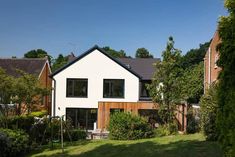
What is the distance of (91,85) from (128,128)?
19436 mm

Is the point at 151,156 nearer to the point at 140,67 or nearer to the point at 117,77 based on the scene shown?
the point at 117,77

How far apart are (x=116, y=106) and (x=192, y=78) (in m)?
35.1

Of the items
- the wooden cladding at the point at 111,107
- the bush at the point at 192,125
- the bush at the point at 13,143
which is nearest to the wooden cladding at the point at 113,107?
the wooden cladding at the point at 111,107

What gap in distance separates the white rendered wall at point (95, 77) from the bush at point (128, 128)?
17.9 m

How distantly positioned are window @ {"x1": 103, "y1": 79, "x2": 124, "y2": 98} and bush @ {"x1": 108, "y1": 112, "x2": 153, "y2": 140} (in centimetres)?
1787

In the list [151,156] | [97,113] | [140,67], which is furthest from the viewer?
[140,67]

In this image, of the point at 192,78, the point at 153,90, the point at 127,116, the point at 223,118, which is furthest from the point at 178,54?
the point at 192,78

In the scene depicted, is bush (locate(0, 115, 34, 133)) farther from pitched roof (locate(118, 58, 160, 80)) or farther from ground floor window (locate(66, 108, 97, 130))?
pitched roof (locate(118, 58, 160, 80))

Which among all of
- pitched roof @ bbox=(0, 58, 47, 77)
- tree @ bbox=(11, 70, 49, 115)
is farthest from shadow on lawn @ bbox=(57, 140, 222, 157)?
pitched roof @ bbox=(0, 58, 47, 77)

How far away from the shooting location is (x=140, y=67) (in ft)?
162

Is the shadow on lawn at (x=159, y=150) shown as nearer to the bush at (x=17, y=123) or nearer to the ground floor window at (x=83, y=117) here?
the bush at (x=17, y=123)

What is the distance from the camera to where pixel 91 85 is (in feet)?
143

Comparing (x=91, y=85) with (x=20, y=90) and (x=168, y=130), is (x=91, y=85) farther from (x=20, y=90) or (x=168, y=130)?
(x=20, y=90)

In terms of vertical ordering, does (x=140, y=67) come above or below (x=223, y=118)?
above
